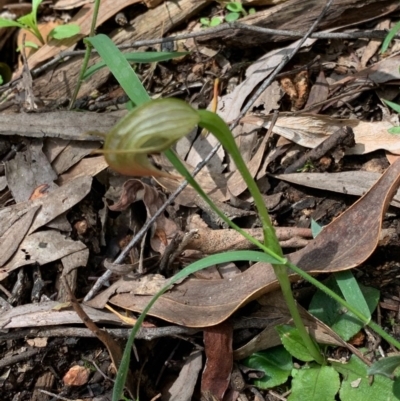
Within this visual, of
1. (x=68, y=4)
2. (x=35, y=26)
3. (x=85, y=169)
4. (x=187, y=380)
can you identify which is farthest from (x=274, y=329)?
(x=68, y=4)

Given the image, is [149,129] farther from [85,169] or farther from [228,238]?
[85,169]

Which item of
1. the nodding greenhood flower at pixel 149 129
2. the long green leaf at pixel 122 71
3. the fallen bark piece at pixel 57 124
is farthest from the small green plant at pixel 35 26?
the nodding greenhood flower at pixel 149 129

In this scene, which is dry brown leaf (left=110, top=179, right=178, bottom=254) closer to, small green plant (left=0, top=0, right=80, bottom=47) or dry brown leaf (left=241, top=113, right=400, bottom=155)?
dry brown leaf (left=241, top=113, right=400, bottom=155)

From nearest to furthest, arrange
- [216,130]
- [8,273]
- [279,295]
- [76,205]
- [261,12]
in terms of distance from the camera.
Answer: [216,130] → [279,295] → [8,273] → [76,205] → [261,12]

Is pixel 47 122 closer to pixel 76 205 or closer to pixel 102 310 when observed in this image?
pixel 76 205

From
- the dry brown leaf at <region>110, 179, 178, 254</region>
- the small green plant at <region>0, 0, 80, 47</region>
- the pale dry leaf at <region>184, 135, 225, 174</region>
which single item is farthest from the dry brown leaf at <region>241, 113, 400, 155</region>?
the small green plant at <region>0, 0, 80, 47</region>

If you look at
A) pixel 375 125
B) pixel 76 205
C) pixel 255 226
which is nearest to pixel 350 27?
pixel 375 125

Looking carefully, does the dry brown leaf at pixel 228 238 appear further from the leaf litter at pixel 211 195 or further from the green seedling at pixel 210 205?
the green seedling at pixel 210 205
